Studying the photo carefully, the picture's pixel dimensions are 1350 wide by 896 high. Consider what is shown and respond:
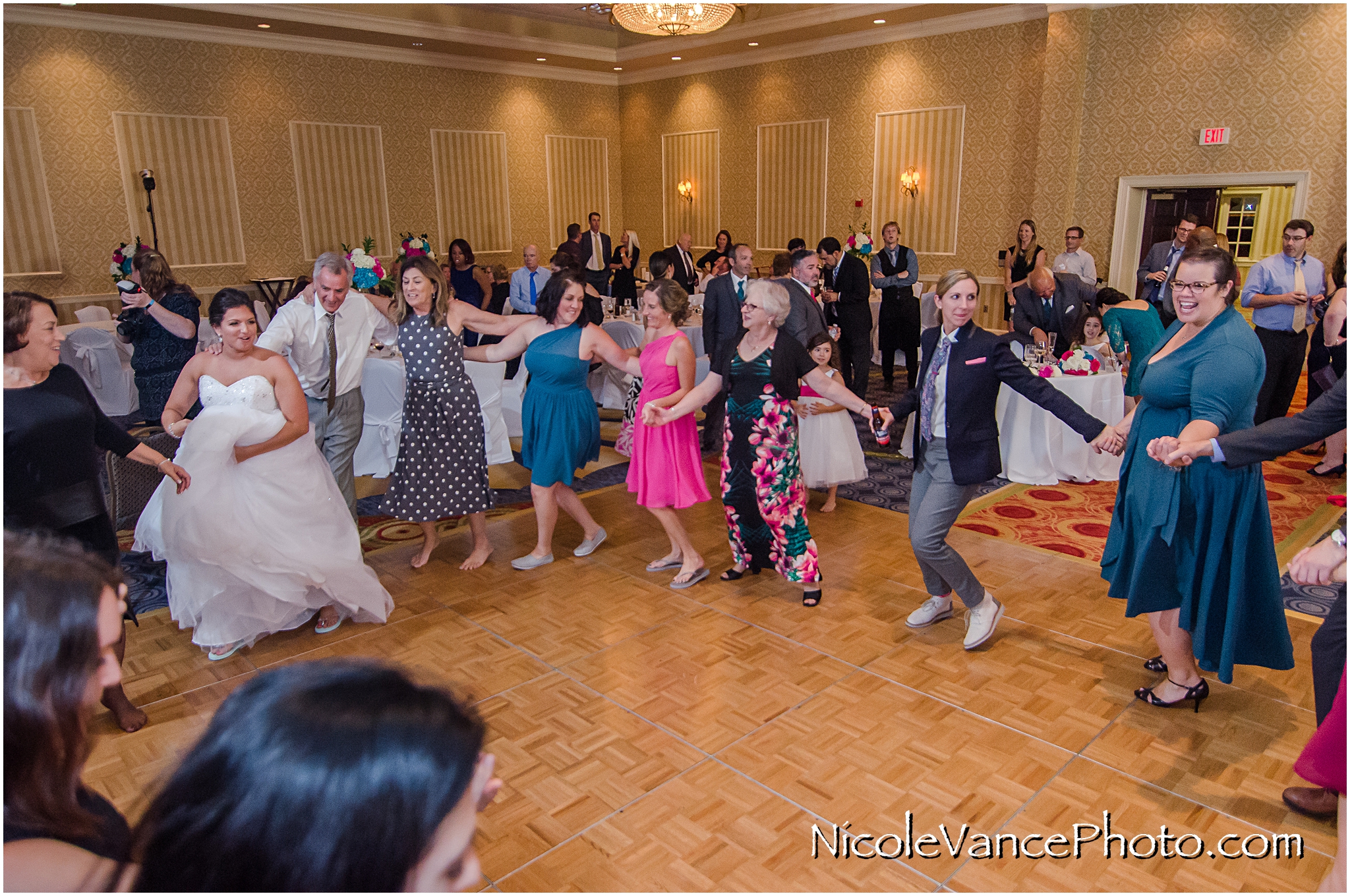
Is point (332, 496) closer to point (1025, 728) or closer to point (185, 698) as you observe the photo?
point (185, 698)

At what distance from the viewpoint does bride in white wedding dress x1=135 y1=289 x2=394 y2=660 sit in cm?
363

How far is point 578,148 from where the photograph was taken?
14.7 meters

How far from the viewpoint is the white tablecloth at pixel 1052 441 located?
609 centimetres

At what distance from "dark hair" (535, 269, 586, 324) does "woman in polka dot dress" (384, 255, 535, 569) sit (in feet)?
0.73

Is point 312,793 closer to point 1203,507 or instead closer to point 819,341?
point 1203,507

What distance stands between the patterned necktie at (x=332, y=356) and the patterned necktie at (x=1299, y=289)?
6438 millimetres

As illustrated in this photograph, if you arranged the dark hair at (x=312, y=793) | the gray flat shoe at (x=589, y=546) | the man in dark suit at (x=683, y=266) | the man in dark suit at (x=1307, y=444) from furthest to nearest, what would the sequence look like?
the man in dark suit at (x=683, y=266), the gray flat shoe at (x=589, y=546), the man in dark suit at (x=1307, y=444), the dark hair at (x=312, y=793)

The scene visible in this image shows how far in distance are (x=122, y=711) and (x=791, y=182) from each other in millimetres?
11500

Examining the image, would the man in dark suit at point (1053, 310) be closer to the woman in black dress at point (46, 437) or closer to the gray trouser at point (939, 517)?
the gray trouser at point (939, 517)

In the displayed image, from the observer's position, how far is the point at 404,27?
36.7 ft

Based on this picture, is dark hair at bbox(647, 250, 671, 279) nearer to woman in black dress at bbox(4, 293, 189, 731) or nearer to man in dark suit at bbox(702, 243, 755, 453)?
man in dark suit at bbox(702, 243, 755, 453)

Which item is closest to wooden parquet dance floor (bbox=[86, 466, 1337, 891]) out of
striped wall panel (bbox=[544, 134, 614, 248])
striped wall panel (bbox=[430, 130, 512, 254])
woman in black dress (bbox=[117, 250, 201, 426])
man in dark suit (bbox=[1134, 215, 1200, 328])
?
woman in black dress (bbox=[117, 250, 201, 426])

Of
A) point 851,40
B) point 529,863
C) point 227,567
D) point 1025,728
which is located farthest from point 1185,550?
point 851,40

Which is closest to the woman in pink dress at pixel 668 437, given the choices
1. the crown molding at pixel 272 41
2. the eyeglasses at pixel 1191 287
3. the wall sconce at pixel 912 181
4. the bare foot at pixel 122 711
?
the eyeglasses at pixel 1191 287
